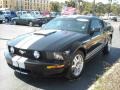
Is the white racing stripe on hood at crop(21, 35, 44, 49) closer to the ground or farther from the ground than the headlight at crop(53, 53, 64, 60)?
farther from the ground

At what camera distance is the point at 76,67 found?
5.92 m

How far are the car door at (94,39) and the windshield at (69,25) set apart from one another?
0.22 m

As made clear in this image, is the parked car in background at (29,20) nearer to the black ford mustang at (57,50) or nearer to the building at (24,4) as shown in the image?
the black ford mustang at (57,50)

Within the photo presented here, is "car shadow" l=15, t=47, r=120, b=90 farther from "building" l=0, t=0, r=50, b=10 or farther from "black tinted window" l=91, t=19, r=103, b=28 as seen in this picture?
"building" l=0, t=0, r=50, b=10

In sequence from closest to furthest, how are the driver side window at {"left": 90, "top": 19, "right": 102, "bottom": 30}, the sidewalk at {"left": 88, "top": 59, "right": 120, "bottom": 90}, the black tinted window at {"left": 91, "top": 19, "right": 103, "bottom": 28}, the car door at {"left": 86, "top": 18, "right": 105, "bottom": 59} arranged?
the sidewalk at {"left": 88, "top": 59, "right": 120, "bottom": 90} → the car door at {"left": 86, "top": 18, "right": 105, "bottom": 59} → the driver side window at {"left": 90, "top": 19, "right": 102, "bottom": 30} → the black tinted window at {"left": 91, "top": 19, "right": 103, "bottom": 28}

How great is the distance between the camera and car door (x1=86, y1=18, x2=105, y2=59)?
21.7 ft

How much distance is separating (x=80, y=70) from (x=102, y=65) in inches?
56.3

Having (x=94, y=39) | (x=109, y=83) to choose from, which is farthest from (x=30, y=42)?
(x=94, y=39)

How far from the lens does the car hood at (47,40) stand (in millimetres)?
5359

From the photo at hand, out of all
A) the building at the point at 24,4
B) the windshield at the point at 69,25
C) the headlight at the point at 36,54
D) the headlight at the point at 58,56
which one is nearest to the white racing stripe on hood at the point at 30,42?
the headlight at the point at 36,54

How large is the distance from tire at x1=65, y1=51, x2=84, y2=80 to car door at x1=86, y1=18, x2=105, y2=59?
1.52 ft

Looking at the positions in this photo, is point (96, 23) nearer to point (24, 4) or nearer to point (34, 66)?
point (34, 66)

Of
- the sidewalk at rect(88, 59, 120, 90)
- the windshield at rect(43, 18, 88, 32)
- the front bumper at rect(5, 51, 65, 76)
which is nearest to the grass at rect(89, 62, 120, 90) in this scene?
the sidewalk at rect(88, 59, 120, 90)

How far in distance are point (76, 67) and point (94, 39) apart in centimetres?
133
